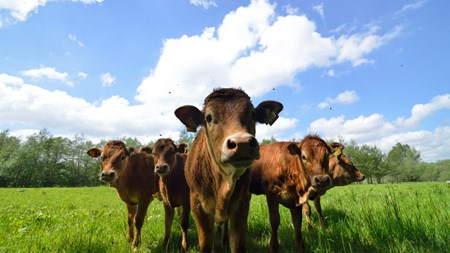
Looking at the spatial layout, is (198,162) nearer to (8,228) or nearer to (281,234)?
→ (281,234)

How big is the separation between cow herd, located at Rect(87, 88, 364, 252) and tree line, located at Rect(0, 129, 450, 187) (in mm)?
60572

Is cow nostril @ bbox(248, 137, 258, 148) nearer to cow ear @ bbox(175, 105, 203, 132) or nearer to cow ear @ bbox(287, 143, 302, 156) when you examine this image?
cow ear @ bbox(175, 105, 203, 132)

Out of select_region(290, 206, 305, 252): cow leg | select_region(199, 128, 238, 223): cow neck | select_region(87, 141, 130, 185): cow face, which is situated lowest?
select_region(290, 206, 305, 252): cow leg

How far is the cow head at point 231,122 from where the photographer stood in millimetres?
3160

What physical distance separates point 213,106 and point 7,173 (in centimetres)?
9010

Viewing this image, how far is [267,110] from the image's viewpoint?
190 inches

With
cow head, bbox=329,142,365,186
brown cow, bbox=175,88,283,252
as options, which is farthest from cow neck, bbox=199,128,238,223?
cow head, bbox=329,142,365,186

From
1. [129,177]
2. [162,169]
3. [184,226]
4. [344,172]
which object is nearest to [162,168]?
[162,169]

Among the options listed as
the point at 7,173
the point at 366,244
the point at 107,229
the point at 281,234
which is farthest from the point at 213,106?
the point at 7,173

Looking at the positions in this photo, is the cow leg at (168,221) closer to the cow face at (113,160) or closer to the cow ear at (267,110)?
the cow face at (113,160)

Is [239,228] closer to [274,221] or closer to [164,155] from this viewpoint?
[274,221]

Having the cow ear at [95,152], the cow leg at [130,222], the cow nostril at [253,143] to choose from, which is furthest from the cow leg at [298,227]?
the cow ear at [95,152]

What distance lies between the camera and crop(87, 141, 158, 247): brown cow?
296 inches

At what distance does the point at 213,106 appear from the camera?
420 centimetres
